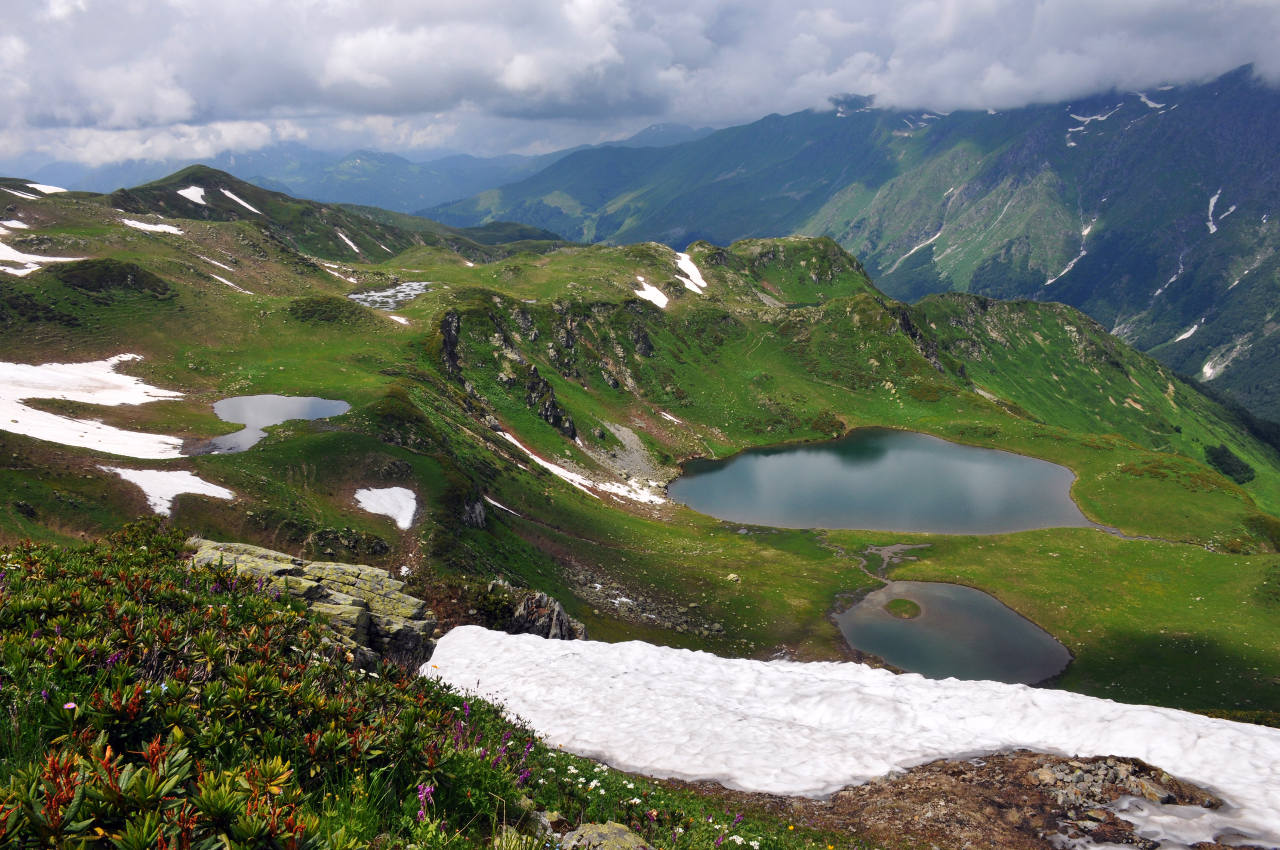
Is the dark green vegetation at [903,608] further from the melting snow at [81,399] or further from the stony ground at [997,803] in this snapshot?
the melting snow at [81,399]

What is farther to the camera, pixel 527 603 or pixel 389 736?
pixel 527 603

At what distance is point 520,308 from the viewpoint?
124875 millimetres

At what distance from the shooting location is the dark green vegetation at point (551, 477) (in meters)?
39.4

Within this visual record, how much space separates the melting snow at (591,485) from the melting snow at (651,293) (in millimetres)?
86827

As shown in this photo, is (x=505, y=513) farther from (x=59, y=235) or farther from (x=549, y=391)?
(x=59, y=235)

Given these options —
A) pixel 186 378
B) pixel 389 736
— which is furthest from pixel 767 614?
pixel 186 378

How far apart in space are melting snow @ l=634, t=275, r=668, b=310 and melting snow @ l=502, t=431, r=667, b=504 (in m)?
86.8

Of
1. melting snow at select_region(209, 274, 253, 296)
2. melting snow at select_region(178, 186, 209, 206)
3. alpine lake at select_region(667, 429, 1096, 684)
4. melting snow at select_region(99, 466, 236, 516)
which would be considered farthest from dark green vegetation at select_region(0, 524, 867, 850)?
melting snow at select_region(178, 186, 209, 206)

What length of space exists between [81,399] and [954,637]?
74.1 m

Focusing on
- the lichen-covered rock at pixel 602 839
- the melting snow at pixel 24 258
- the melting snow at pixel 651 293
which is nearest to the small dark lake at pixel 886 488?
the melting snow at pixel 651 293

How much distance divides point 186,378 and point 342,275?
247 ft

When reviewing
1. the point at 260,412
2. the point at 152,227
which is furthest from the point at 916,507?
the point at 152,227

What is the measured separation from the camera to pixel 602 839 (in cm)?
845

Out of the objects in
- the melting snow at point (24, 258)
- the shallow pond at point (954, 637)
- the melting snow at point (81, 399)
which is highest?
the melting snow at point (24, 258)
